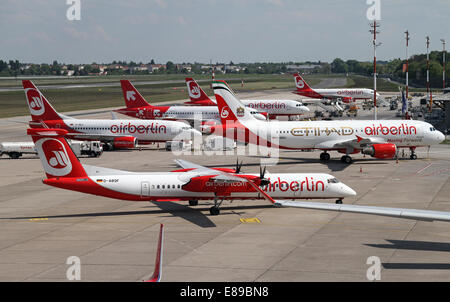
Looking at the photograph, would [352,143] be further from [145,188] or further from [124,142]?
[124,142]

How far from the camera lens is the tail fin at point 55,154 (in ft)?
145

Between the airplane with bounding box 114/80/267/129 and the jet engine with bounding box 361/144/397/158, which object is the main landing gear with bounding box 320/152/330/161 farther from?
the airplane with bounding box 114/80/267/129

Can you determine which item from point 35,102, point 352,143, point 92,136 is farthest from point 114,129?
point 352,143

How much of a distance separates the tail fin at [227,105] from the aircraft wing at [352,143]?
10.2m

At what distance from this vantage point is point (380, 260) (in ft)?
112

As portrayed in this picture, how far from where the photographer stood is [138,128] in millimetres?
88188

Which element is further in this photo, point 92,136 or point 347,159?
point 92,136

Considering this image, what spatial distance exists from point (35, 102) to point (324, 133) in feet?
136

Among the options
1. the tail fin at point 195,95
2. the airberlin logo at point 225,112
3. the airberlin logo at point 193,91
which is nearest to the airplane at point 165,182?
the airberlin logo at point 225,112

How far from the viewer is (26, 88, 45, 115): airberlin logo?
83.5m

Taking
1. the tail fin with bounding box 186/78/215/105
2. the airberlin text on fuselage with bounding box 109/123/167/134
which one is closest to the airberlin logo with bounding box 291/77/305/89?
the tail fin with bounding box 186/78/215/105

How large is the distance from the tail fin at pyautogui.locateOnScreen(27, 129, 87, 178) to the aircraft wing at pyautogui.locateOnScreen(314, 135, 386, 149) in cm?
3576

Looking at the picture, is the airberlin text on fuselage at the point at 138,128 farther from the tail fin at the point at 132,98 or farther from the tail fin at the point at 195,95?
the tail fin at the point at 195,95

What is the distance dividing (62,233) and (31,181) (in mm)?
23929
